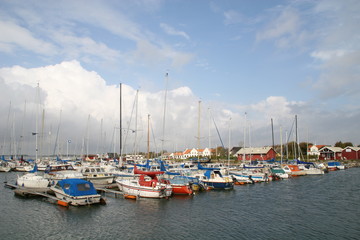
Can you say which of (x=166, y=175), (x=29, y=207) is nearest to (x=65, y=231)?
(x=29, y=207)

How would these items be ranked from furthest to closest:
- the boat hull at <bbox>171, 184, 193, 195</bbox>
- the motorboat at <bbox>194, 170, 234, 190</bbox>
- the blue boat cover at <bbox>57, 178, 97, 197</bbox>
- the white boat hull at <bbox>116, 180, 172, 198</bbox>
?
1. the motorboat at <bbox>194, 170, 234, 190</bbox>
2. the boat hull at <bbox>171, 184, 193, 195</bbox>
3. the white boat hull at <bbox>116, 180, 172, 198</bbox>
4. the blue boat cover at <bbox>57, 178, 97, 197</bbox>

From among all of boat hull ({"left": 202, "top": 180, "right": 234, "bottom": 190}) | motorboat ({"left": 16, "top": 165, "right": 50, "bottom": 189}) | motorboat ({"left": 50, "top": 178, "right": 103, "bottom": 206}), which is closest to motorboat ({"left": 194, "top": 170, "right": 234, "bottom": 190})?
boat hull ({"left": 202, "top": 180, "right": 234, "bottom": 190})

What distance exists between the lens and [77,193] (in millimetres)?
27766

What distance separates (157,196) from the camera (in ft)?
105

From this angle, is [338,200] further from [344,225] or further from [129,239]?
[129,239]

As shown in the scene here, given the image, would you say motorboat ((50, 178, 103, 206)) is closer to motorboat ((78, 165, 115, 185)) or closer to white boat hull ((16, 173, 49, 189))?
white boat hull ((16, 173, 49, 189))

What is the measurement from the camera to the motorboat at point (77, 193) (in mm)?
27578

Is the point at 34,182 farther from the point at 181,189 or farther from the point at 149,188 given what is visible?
the point at 181,189

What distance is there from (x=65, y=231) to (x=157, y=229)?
6.66m

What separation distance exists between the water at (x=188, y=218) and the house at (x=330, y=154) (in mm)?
92312

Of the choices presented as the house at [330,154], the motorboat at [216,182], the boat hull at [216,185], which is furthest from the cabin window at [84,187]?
the house at [330,154]

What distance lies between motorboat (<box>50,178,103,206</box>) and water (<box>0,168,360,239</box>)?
66 cm

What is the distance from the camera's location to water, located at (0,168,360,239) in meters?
20.6

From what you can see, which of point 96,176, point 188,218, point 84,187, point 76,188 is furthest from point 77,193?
point 96,176
